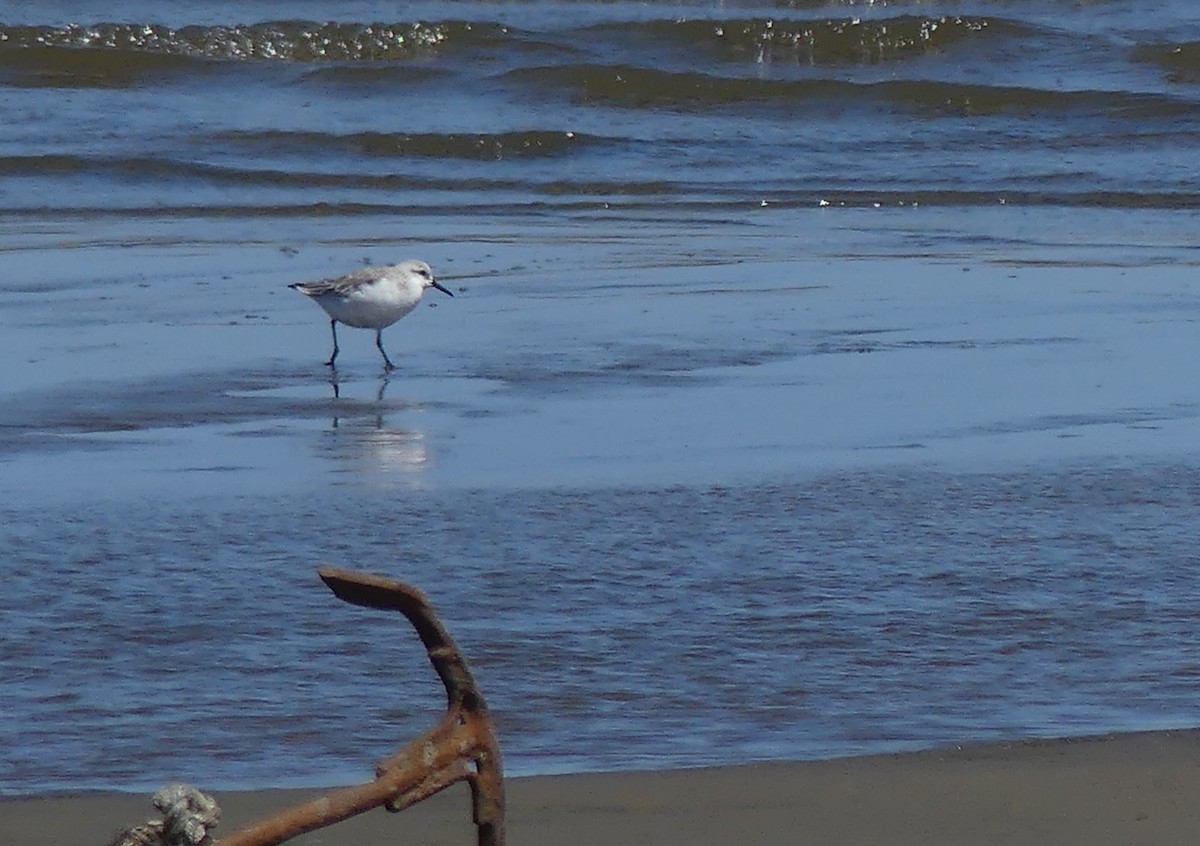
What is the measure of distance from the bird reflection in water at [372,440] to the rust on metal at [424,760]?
11.1 ft

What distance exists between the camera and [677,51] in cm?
1686

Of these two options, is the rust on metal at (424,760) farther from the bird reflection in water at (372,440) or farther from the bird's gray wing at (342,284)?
the bird's gray wing at (342,284)

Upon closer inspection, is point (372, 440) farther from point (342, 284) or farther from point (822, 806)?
point (822, 806)

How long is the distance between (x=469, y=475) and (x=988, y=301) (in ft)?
10.3

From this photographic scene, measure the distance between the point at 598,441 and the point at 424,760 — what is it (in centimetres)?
370

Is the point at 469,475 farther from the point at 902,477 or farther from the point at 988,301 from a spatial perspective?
the point at 988,301

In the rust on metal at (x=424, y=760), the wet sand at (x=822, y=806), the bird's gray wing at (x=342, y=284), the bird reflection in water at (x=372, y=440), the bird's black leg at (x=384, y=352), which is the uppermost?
the rust on metal at (x=424, y=760)

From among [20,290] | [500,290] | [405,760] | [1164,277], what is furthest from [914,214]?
[405,760]

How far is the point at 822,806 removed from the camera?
2.88m

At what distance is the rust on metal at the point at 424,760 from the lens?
1.64m

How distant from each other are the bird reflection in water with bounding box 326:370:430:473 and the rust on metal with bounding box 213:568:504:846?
11.1 ft

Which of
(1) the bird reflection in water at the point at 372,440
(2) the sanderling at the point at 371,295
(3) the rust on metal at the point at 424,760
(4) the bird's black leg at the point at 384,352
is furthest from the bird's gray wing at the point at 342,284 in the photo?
(3) the rust on metal at the point at 424,760

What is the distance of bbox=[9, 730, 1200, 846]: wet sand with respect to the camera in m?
2.75

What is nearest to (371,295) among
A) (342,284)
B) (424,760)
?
(342,284)
